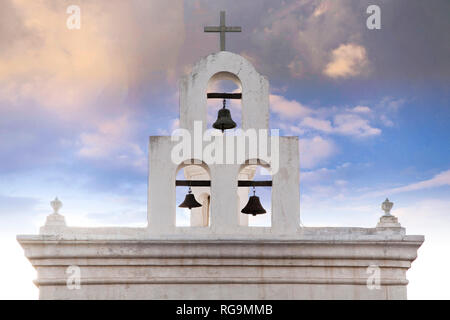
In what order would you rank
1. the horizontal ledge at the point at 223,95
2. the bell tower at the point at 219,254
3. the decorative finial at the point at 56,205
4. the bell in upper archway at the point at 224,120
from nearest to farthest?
the bell tower at the point at 219,254, the decorative finial at the point at 56,205, the horizontal ledge at the point at 223,95, the bell in upper archway at the point at 224,120

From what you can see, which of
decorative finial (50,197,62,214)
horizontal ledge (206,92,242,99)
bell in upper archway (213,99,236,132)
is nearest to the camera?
decorative finial (50,197,62,214)

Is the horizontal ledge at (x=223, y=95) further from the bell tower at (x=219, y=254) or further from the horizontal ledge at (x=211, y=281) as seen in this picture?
the horizontal ledge at (x=211, y=281)

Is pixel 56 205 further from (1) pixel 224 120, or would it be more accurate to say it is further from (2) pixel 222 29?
(2) pixel 222 29

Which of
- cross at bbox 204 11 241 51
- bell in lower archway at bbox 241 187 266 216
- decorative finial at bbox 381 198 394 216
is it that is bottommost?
decorative finial at bbox 381 198 394 216

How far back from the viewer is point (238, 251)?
11.6m

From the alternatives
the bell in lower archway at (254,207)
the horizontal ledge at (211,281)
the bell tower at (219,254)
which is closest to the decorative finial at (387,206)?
the bell tower at (219,254)

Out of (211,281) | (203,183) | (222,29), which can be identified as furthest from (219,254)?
(222,29)

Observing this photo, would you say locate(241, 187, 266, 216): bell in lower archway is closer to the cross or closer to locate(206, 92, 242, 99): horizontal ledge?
locate(206, 92, 242, 99): horizontal ledge

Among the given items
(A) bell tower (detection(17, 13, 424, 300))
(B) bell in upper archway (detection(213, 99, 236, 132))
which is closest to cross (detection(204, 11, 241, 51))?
(B) bell in upper archway (detection(213, 99, 236, 132))

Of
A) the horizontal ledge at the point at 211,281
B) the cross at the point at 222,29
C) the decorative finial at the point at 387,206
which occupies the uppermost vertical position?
the cross at the point at 222,29

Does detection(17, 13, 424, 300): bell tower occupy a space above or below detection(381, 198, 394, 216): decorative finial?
below
